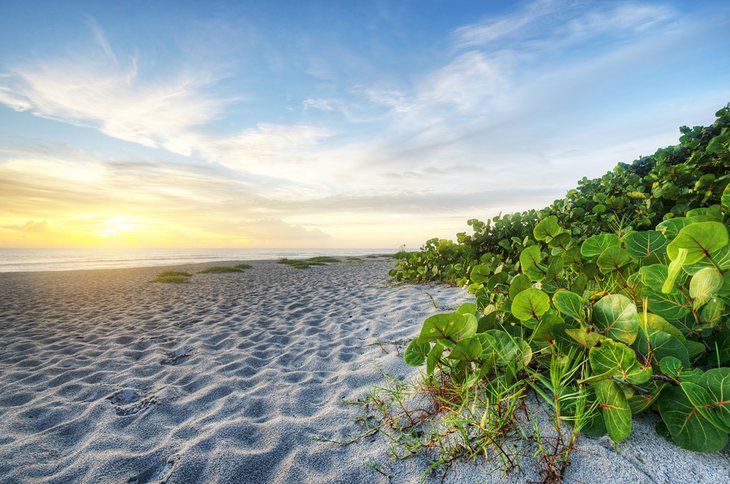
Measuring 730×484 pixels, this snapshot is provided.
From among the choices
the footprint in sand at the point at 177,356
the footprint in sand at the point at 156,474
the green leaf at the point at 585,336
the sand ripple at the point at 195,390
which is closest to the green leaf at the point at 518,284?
the green leaf at the point at 585,336

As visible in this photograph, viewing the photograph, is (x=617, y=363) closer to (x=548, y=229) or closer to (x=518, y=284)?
(x=518, y=284)

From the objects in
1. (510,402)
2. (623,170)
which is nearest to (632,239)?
(510,402)

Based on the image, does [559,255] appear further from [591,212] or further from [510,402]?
[591,212]

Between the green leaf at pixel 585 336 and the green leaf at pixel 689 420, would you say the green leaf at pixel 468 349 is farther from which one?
the green leaf at pixel 689 420

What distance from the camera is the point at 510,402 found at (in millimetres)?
1248

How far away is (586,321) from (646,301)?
7.8 inches

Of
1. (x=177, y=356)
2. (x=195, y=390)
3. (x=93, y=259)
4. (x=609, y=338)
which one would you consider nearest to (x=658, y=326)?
(x=609, y=338)

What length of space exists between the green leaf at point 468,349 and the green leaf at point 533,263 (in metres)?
0.54

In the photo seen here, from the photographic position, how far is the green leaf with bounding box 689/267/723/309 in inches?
38.1

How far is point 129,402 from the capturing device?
7.22 feet

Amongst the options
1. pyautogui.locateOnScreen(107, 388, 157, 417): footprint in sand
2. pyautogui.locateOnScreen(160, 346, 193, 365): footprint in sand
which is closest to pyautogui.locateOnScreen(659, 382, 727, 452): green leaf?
pyautogui.locateOnScreen(107, 388, 157, 417): footprint in sand

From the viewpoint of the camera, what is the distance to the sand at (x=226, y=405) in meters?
1.11

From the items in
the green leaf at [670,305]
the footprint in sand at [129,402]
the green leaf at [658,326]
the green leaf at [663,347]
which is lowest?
the footprint in sand at [129,402]

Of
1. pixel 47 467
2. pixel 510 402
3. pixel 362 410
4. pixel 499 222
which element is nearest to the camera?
pixel 510 402
